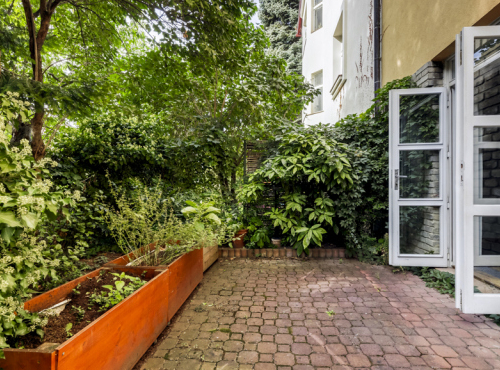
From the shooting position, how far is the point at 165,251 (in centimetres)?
296

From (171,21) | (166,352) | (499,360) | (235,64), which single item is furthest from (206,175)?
(499,360)

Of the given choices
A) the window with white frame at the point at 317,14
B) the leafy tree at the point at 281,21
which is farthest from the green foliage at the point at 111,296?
the leafy tree at the point at 281,21

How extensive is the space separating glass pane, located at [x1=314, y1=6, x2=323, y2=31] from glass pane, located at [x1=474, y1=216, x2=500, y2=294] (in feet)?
32.1

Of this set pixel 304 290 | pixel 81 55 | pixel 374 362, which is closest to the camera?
pixel 374 362

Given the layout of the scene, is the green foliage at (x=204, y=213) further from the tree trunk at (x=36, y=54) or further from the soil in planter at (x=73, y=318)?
the tree trunk at (x=36, y=54)

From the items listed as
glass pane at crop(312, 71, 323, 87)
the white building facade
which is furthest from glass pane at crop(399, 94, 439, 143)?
glass pane at crop(312, 71, 323, 87)

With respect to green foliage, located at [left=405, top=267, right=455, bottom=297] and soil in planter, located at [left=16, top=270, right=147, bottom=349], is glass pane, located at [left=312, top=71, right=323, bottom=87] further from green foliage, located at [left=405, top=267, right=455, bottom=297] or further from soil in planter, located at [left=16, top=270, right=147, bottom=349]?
soil in planter, located at [left=16, top=270, right=147, bottom=349]

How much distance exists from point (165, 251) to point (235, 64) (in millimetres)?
2508

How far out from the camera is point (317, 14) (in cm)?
1061

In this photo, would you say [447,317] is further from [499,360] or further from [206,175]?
[206,175]

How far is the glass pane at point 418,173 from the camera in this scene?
376 centimetres

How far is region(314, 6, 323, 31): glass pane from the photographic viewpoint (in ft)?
34.0

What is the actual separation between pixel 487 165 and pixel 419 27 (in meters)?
2.48

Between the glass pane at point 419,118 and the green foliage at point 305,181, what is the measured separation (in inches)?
35.0
